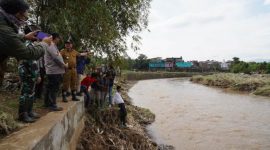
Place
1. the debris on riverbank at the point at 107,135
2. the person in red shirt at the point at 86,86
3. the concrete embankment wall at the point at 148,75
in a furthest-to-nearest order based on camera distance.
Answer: the concrete embankment wall at the point at 148,75, the person in red shirt at the point at 86,86, the debris on riverbank at the point at 107,135

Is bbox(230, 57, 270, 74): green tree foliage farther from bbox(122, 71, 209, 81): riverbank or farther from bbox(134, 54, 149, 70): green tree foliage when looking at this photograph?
bbox(134, 54, 149, 70): green tree foliage

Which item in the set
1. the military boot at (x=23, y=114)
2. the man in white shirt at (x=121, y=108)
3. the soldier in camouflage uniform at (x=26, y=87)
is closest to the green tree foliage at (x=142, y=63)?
the man in white shirt at (x=121, y=108)

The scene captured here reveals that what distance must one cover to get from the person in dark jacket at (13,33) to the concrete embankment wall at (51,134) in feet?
3.13

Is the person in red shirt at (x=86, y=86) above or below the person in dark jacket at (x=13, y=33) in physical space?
below

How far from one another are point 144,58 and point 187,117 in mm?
64847

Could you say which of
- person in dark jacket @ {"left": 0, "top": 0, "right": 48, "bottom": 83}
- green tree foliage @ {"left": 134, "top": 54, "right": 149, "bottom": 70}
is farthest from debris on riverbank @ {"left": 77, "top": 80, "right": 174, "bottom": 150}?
green tree foliage @ {"left": 134, "top": 54, "right": 149, "bottom": 70}

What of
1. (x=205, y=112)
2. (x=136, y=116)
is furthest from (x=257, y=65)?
(x=136, y=116)

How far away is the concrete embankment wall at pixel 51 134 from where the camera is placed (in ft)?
12.9

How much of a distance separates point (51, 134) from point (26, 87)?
0.93 metres

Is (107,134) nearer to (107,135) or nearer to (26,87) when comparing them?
(107,135)

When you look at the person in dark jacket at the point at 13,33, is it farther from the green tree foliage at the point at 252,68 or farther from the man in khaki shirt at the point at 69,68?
the green tree foliage at the point at 252,68

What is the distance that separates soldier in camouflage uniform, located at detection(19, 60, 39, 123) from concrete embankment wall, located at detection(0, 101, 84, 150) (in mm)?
240

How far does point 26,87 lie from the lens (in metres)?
5.14

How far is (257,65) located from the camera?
65.4m
